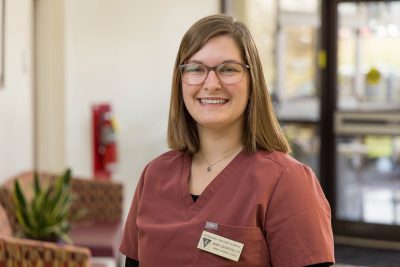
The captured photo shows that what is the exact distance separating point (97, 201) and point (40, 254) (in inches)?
64.2

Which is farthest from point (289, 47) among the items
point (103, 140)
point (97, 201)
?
point (97, 201)

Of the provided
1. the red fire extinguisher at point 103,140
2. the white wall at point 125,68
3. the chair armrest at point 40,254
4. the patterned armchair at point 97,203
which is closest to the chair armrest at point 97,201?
the patterned armchair at point 97,203

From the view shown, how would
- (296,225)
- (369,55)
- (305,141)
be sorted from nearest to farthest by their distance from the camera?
(296,225), (369,55), (305,141)

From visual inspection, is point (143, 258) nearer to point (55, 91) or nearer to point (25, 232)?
point (25, 232)

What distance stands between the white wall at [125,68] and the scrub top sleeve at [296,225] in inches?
137

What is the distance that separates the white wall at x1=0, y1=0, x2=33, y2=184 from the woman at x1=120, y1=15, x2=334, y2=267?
100.0 inches

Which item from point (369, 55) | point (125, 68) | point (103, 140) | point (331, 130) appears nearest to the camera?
point (103, 140)

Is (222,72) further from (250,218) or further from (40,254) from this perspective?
(40,254)

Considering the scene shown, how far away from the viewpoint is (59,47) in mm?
4578

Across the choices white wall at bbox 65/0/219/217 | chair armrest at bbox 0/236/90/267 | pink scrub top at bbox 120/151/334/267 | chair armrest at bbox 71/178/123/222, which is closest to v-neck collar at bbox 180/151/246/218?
pink scrub top at bbox 120/151/334/267

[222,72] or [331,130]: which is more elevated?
[222,72]

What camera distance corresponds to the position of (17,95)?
411 centimetres

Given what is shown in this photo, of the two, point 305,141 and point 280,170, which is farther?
point 305,141

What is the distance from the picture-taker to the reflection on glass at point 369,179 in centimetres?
561
